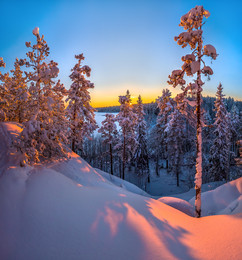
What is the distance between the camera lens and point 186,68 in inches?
337

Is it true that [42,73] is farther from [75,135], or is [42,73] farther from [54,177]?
[75,135]

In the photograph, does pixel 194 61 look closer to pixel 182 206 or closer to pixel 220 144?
pixel 182 206

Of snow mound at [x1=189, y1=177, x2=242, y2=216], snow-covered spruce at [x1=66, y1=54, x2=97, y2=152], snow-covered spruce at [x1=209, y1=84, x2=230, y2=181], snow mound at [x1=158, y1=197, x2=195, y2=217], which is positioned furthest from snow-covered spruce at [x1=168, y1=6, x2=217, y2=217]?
snow-covered spruce at [x1=209, y1=84, x2=230, y2=181]

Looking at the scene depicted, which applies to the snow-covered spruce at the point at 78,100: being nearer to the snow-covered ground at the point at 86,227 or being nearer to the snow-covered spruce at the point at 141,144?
the snow-covered ground at the point at 86,227

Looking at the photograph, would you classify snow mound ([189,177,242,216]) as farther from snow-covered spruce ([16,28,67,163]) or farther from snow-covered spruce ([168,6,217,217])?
snow-covered spruce ([16,28,67,163])

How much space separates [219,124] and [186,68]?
20.5 m

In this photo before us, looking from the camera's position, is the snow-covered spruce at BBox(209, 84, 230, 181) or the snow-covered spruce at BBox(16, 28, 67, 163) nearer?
the snow-covered spruce at BBox(16, 28, 67, 163)

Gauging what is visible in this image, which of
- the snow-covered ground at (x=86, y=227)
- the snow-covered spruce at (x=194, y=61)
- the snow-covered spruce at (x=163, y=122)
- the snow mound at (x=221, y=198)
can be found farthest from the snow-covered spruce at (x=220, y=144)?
the snow-covered ground at (x=86, y=227)

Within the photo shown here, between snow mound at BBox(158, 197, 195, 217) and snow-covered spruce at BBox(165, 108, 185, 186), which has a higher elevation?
snow-covered spruce at BBox(165, 108, 185, 186)

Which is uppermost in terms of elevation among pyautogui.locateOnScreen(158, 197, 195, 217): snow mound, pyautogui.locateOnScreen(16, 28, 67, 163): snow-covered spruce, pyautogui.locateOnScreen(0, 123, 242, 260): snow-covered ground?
pyautogui.locateOnScreen(16, 28, 67, 163): snow-covered spruce

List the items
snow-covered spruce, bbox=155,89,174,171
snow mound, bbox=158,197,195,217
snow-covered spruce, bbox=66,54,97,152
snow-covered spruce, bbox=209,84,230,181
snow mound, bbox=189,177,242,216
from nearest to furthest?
snow mound, bbox=158,197,195,217, snow mound, bbox=189,177,242,216, snow-covered spruce, bbox=66,54,97,152, snow-covered spruce, bbox=209,84,230,181, snow-covered spruce, bbox=155,89,174,171

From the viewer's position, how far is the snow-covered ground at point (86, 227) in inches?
169

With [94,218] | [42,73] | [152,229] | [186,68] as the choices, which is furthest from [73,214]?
[186,68]

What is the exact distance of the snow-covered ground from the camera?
14.1ft
